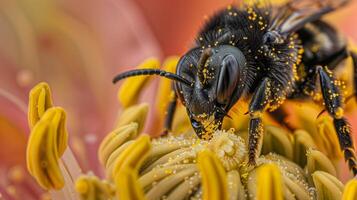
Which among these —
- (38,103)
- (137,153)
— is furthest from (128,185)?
(38,103)

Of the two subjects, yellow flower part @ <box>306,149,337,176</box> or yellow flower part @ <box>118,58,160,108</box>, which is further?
yellow flower part @ <box>118,58,160,108</box>

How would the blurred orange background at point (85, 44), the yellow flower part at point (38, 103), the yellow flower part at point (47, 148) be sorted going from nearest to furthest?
the yellow flower part at point (47, 148) → the yellow flower part at point (38, 103) → the blurred orange background at point (85, 44)

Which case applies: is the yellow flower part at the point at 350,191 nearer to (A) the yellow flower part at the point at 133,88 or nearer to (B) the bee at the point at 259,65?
(B) the bee at the point at 259,65

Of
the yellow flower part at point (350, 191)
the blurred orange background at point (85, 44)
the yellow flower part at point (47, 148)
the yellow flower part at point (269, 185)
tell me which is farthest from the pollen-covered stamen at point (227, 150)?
the blurred orange background at point (85, 44)

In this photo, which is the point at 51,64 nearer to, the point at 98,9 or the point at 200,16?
the point at 98,9

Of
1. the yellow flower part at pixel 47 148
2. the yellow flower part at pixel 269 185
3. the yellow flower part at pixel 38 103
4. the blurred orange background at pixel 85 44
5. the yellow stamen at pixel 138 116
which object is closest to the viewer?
the yellow flower part at pixel 269 185

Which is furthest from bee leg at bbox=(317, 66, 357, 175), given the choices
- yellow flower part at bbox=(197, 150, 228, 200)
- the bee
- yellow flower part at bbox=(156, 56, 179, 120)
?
yellow flower part at bbox=(156, 56, 179, 120)

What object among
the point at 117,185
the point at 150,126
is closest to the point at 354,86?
the point at 150,126

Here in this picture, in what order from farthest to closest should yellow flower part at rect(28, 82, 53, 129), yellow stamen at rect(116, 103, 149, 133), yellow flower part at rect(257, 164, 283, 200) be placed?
1. yellow stamen at rect(116, 103, 149, 133)
2. yellow flower part at rect(28, 82, 53, 129)
3. yellow flower part at rect(257, 164, 283, 200)

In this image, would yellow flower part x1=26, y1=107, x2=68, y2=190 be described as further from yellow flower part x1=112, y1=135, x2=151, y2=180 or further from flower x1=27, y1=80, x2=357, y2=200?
yellow flower part x1=112, y1=135, x2=151, y2=180
